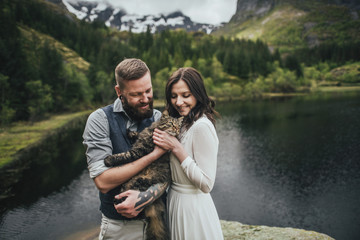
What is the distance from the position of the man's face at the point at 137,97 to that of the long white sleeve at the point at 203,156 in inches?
27.2

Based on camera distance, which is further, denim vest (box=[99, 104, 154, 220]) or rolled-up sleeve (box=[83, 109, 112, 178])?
denim vest (box=[99, 104, 154, 220])

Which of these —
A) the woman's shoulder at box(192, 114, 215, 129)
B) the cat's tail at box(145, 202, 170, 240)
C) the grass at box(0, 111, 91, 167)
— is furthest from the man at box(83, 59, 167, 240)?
the grass at box(0, 111, 91, 167)

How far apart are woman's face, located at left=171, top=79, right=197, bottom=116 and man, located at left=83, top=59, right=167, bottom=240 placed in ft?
1.17

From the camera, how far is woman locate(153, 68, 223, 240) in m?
2.59

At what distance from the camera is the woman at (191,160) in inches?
102

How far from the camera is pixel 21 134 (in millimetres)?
30141

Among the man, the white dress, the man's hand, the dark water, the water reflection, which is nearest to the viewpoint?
the man's hand

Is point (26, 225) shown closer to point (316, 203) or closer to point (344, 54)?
point (316, 203)

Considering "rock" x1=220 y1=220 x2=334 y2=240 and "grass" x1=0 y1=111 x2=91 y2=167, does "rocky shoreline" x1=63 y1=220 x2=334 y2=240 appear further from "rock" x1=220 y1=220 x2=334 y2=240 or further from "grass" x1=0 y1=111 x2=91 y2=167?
"grass" x1=0 y1=111 x2=91 y2=167

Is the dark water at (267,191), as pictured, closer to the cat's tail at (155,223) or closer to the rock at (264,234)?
the rock at (264,234)

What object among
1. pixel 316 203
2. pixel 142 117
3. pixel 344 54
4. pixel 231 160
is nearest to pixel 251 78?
pixel 344 54

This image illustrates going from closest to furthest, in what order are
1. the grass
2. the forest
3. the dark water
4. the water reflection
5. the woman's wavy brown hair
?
the woman's wavy brown hair < the dark water < the water reflection < the grass < the forest

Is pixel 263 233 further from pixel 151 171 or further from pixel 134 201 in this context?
pixel 134 201

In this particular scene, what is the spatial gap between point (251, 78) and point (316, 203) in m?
82.2
